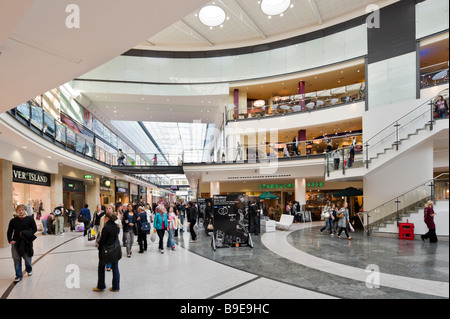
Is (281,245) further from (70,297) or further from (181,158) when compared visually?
(181,158)

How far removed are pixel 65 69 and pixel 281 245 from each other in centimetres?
868

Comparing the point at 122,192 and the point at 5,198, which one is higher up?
the point at 5,198

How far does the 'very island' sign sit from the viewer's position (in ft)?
37.2

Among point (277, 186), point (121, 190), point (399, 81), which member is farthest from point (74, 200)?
point (399, 81)

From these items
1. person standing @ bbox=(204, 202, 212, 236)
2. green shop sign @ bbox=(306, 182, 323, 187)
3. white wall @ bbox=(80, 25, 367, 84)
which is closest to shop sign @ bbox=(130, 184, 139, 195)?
white wall @ bbox=(80, 25, 367, 84)

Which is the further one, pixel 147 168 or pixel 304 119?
pixel 147 168

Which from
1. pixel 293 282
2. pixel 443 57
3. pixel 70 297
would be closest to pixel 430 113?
pixel 443 57

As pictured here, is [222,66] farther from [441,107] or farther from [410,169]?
[441,107]

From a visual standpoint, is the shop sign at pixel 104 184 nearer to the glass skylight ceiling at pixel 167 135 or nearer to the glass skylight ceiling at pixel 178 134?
the glass skylight ceiling at pixel 167 135

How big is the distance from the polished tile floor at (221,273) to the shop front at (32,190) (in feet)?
12.6

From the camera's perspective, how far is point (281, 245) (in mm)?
9555

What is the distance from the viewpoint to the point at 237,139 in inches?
799

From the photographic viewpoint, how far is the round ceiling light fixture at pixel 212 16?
19391 mm

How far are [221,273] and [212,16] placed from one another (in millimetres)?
19654
